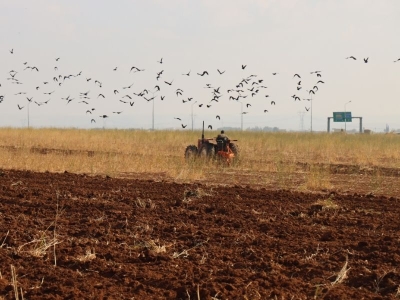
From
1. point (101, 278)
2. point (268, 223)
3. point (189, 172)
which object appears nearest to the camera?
point (101, 278)

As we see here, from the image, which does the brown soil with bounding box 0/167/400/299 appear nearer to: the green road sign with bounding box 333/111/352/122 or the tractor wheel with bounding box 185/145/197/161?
the tractor wheel with bounding box 185/145/197/161

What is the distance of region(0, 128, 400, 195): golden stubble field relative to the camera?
17422 millimetres

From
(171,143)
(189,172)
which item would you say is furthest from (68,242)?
(171,143)

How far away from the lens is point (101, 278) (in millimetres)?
6121

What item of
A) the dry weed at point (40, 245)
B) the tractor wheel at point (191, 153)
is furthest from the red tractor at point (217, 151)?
the dry weed at point (40, 245)

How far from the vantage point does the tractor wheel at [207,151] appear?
20889mm

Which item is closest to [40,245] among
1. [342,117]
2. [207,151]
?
[207,151]

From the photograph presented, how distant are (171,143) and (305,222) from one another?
84.5 ft

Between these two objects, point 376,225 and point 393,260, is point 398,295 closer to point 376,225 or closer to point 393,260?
point 393,260

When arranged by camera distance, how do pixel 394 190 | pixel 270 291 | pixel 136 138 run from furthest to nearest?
1. pixel 136 138
2. pixel 394 190
3. pixel 270 291

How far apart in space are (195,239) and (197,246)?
42 cm

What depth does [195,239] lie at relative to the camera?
816 centimetres

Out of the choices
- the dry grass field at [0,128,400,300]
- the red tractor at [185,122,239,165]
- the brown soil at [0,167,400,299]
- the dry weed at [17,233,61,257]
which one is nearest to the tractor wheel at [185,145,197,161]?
the red tractor at [185,122,239,165]

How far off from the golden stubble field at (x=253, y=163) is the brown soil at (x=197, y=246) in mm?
4289
